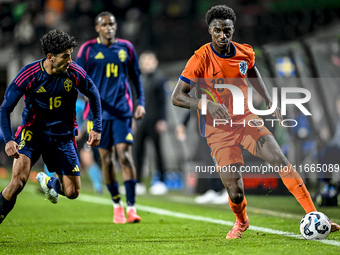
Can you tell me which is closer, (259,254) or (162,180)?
(259,254)

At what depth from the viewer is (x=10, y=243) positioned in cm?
583

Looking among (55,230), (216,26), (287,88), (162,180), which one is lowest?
(162,180)

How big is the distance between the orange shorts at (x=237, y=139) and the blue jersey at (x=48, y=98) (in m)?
1.16

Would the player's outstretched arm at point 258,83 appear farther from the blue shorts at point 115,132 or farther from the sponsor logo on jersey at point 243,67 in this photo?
the blue shorts at point 115,132

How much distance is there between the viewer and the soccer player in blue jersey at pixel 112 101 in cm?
766

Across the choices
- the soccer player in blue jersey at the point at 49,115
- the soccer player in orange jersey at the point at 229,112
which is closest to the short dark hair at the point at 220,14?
the soccer player in orange jersey at the point at 229,112

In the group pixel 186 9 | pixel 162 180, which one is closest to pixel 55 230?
pixel 162 180

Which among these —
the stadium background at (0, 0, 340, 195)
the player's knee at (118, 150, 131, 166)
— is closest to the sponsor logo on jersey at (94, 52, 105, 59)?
the player's knee at (118, 150, 131, 166)

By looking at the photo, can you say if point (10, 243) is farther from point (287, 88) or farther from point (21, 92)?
point (287, 88)

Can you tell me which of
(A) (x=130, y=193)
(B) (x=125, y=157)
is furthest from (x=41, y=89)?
(A) (x=130, y=193)

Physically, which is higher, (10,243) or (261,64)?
(261,64)

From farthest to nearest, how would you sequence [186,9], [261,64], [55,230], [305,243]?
[186,9], [261,64], [55,230], [305,243]

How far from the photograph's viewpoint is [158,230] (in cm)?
679

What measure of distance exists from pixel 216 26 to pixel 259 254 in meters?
2.12
